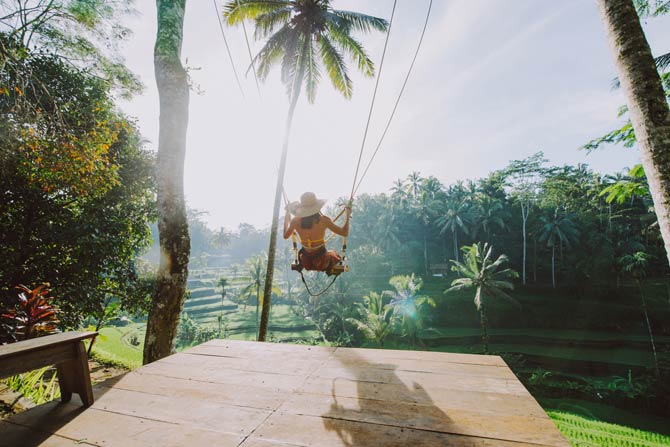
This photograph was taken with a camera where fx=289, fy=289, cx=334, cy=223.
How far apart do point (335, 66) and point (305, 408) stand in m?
11.1

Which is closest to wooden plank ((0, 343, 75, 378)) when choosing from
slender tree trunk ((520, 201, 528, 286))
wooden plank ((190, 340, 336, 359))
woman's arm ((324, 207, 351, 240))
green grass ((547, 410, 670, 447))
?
wooden plank ((190, 340, 336, 359))

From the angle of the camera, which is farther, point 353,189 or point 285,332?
point 285,332

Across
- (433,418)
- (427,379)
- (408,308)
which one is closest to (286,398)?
(433,418)

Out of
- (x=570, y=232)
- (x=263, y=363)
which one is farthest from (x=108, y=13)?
(x=570, y=232)

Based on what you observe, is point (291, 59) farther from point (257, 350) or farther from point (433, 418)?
point (433, 418)

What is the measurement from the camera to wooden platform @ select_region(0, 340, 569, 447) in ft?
6.83

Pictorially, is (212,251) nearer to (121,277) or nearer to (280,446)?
(121,277)

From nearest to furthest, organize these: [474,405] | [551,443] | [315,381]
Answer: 1. [551,443]
2. [474,405]
3. [315,381]

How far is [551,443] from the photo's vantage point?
1.92m

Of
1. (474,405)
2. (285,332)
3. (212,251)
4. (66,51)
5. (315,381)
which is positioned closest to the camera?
(474,405)

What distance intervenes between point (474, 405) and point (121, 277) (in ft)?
30.6

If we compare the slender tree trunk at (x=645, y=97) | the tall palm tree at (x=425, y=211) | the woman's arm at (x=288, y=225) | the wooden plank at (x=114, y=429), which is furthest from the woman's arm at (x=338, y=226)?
the tall palm tree at (x=425, y=211)

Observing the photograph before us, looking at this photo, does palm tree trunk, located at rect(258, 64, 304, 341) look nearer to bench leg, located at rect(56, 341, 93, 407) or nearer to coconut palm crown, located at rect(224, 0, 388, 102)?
coconut palm crown, located at rect(224, 0, 388, 102)

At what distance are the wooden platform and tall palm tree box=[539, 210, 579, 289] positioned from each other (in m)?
44.2
